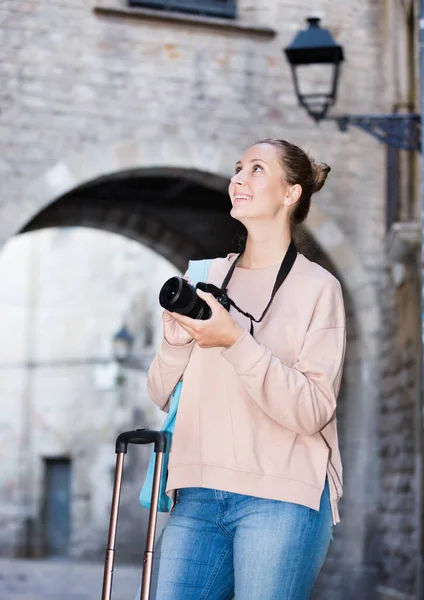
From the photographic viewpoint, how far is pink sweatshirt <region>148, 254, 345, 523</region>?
6.94ft

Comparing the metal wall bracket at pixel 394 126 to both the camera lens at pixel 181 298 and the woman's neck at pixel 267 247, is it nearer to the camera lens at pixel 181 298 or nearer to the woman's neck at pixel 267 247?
the woman's neck at pixel 267 247

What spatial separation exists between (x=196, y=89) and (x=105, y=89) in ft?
2.50

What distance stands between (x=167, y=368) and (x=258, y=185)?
436 mm

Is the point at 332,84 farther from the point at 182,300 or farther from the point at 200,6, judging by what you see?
the point at 182,300

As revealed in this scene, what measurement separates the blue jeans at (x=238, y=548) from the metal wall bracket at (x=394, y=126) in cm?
590

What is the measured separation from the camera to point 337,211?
9.39 m

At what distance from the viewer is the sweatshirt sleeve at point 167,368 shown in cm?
231

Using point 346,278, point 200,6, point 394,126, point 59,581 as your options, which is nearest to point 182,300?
point 394,126

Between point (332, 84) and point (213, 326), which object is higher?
point (332, 84)

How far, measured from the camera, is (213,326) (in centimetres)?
208

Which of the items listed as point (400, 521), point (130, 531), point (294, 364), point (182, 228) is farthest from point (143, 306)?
point (294, 364)

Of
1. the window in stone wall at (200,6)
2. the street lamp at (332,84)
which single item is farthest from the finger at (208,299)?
the window in stone wall at (200,6)

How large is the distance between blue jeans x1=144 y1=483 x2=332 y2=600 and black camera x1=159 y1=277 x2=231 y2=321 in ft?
1.21

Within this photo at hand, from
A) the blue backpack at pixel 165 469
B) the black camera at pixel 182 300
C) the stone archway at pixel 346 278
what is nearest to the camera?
the black camera at pixel 182 300
